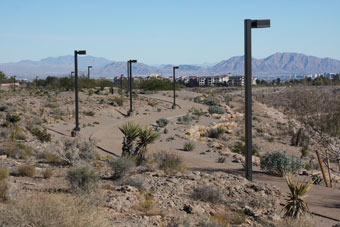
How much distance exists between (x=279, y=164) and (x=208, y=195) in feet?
16.7

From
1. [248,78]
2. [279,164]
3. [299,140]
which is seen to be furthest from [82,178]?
[299,140]

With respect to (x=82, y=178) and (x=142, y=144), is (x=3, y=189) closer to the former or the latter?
(x=82, y=178)

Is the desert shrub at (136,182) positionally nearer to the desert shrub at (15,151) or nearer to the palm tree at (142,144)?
the palm tree at (142,144)

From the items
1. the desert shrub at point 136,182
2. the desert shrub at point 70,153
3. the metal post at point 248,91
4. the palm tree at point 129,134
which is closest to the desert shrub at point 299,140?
the palm tree at point 129,134

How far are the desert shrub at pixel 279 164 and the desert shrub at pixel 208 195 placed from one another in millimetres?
4579

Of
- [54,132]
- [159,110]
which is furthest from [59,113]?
[159,110]

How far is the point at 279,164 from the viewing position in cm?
1366

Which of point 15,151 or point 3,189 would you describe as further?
point 15,151

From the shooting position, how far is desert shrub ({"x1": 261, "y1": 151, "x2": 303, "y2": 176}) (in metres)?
13.6

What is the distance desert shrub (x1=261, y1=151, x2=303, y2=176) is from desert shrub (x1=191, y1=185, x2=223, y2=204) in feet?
15.0

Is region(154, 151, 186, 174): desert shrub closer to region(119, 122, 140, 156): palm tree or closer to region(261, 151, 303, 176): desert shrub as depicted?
region(119, 122, 140, 156): palm tree

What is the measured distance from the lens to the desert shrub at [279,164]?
44.6ft

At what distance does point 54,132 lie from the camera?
24906mm

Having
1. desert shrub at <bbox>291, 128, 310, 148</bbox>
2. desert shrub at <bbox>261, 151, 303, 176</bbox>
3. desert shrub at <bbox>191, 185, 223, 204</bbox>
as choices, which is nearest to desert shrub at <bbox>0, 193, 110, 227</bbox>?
desert shrub at <bbox>191, 185, 223, 204</bbox>
